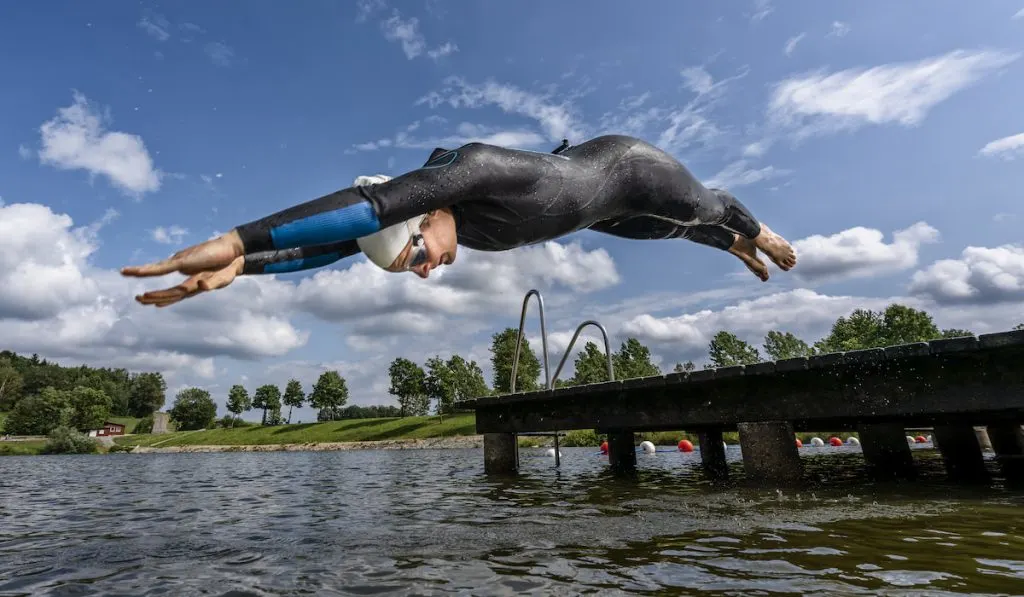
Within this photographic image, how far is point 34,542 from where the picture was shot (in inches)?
257

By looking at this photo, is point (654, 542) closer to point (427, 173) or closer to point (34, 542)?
point (427, 173)

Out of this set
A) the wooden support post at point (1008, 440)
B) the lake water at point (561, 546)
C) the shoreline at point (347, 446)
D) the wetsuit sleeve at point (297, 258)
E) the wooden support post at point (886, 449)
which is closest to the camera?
the wetsuit sleeve at point (297, 258)

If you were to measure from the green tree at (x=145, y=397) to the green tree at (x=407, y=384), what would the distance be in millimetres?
120637

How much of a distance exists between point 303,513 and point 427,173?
7489 mm

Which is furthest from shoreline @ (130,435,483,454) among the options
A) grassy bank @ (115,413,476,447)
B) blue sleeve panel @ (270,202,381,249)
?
blue sleeve panel @ (270,202,381,249)

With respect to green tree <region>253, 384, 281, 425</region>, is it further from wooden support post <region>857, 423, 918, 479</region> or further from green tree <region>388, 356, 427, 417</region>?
wooden support post <region>857, 423, 918, 479</region>

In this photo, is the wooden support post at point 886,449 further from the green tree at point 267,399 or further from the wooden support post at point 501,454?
the green tree at point 267,399

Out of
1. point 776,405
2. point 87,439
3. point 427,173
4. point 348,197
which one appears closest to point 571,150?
point 427,173

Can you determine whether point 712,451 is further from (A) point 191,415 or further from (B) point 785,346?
(A) point 191,415

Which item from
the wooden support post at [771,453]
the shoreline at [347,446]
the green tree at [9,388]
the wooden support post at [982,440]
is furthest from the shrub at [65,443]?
the wooden support post at [982,440]

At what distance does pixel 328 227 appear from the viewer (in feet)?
8.09

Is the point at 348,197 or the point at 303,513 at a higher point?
the point at 348,197

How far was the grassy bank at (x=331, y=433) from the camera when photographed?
71125 mm

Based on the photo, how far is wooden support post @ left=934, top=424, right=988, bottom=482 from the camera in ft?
37.1
